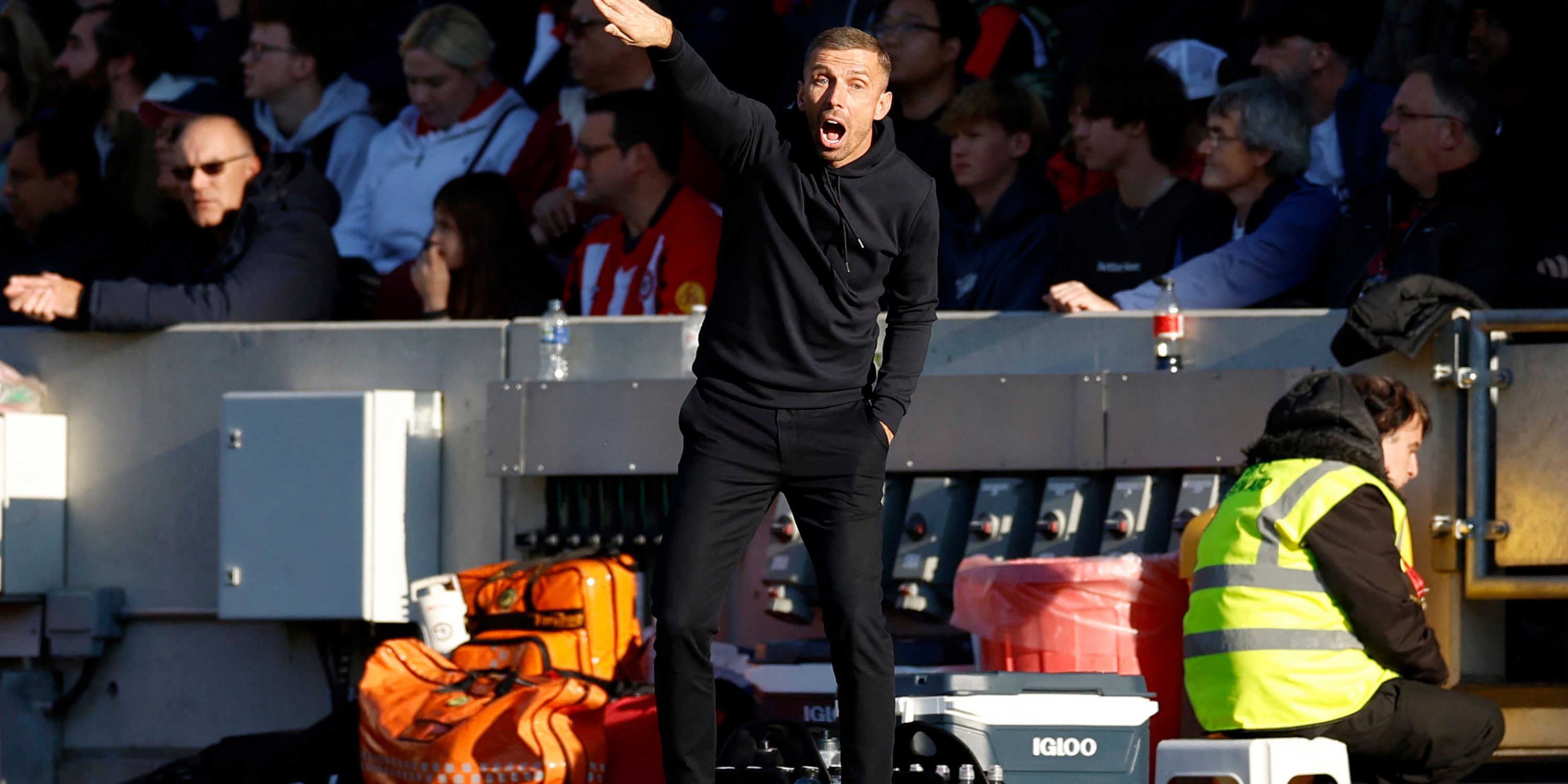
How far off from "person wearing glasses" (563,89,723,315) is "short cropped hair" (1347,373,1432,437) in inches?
102

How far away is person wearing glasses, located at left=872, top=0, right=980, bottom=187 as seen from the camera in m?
8.09

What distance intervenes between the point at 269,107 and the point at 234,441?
7.94 feet

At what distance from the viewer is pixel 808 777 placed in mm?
4977

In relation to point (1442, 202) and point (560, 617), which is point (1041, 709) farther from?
point (1442, 202)

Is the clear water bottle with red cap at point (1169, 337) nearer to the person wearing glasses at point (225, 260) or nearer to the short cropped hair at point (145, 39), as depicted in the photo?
the person wearing glasses at point (225, 260)

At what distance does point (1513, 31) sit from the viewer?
7027mm

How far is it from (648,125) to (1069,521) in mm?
2186

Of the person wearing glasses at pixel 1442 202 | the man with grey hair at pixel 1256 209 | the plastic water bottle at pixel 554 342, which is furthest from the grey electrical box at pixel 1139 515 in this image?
the plastic water bottle at pixel 554 342

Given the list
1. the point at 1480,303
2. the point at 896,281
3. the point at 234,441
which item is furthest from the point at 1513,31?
the point at 234,441

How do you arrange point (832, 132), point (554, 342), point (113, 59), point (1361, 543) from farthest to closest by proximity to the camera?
point (113, 59) < point (554, 342) < point (1361, 543) < point (832, 132)

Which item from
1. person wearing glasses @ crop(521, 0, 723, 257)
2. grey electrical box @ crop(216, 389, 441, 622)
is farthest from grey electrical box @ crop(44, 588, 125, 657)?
person wearing glasses @ crop(521, 0, 723, 257)

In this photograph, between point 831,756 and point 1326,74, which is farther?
point 1326,74

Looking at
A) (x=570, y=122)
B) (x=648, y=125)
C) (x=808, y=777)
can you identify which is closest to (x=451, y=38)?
(x=570, y=122)

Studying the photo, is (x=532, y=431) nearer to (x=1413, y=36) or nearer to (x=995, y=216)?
(x=995, y=216)
